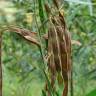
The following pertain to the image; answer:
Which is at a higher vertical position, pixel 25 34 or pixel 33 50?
pixel 25 34

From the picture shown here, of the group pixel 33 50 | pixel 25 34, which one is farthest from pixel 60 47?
pixel 33 50

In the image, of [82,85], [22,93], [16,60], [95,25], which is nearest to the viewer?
[95,25]

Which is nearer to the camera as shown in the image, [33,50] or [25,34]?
[25,34]

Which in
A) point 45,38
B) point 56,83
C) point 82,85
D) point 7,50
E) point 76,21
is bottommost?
point 82,85

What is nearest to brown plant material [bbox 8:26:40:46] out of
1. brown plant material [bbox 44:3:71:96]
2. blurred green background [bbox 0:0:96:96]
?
brown plant material [bbox 44:3:71:96]

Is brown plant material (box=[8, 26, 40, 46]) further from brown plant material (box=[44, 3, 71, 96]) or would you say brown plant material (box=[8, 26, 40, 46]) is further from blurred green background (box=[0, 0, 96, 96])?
blurred green background (box=[0, 0, 96, 96])

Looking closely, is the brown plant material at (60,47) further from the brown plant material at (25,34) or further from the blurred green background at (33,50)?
the blurred green background at (33,50)

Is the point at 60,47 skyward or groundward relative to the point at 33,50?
skyward

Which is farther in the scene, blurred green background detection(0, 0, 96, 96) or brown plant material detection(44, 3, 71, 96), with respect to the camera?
blurred green background detection(0, 0, 96, 96)

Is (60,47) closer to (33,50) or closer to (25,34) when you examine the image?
(25,34)

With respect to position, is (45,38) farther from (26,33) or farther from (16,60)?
(16,60)

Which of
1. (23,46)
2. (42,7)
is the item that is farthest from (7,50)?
(42,7)
